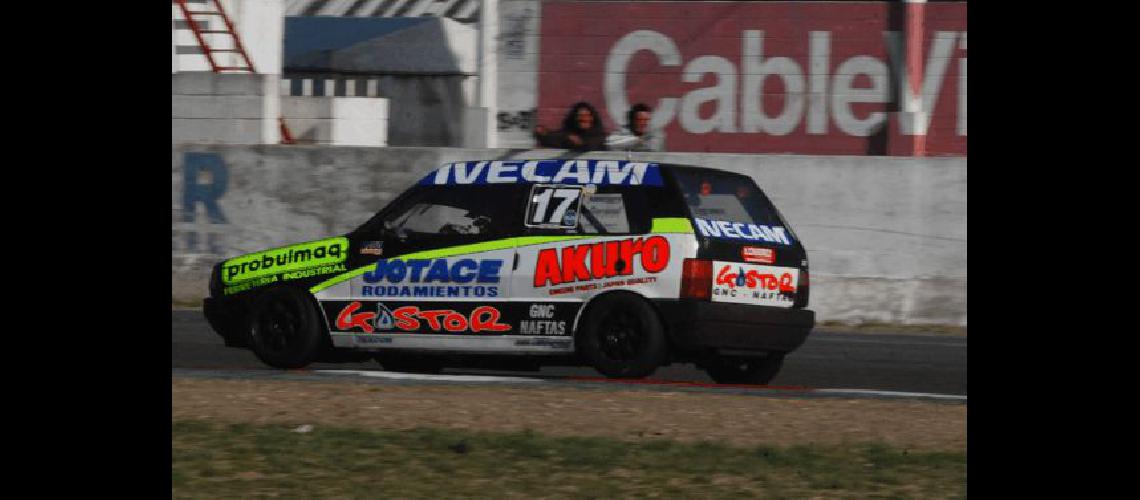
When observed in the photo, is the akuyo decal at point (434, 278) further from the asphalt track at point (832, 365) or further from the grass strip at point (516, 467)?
the grass strip at point (516, 467)

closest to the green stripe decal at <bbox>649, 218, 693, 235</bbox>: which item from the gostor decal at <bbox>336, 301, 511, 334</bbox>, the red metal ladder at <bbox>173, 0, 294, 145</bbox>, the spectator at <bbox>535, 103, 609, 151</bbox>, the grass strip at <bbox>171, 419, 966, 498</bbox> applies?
the gostor decal at <bbox>336, 301, 511, 334</bbox>

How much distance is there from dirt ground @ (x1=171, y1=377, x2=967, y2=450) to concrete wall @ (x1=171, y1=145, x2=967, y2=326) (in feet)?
27.1

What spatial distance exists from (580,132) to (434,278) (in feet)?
24.0

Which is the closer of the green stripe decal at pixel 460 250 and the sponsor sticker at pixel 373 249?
the green stripe decal at pixel 460 250

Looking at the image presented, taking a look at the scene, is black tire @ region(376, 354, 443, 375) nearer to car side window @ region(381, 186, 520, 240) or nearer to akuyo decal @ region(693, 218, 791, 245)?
car side window @ region(381, 186, 520, 240)

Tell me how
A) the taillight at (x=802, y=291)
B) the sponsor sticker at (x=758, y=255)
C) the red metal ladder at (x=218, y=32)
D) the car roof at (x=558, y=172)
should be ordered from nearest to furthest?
the sponsor sticker at (x=758, y=255) → the car roof at (x=558, y=172) → the taillight at (x=802, y=291) → the red metal ladder at (x=218, y=32)

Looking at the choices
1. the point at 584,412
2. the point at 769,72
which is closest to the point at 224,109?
the point at 769,72

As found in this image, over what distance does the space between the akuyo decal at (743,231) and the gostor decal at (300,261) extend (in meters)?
2.55

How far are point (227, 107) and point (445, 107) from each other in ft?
19.6

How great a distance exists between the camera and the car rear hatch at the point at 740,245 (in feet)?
39.8

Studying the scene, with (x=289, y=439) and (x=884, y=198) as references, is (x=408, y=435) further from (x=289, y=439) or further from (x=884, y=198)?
(x=884, y=198)

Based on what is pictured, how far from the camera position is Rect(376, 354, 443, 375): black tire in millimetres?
13148

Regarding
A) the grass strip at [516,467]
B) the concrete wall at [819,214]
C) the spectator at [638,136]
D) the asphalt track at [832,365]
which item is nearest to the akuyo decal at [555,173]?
the asphalt track at [832,365]

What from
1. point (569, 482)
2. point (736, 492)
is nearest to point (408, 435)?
point (569, 482)
